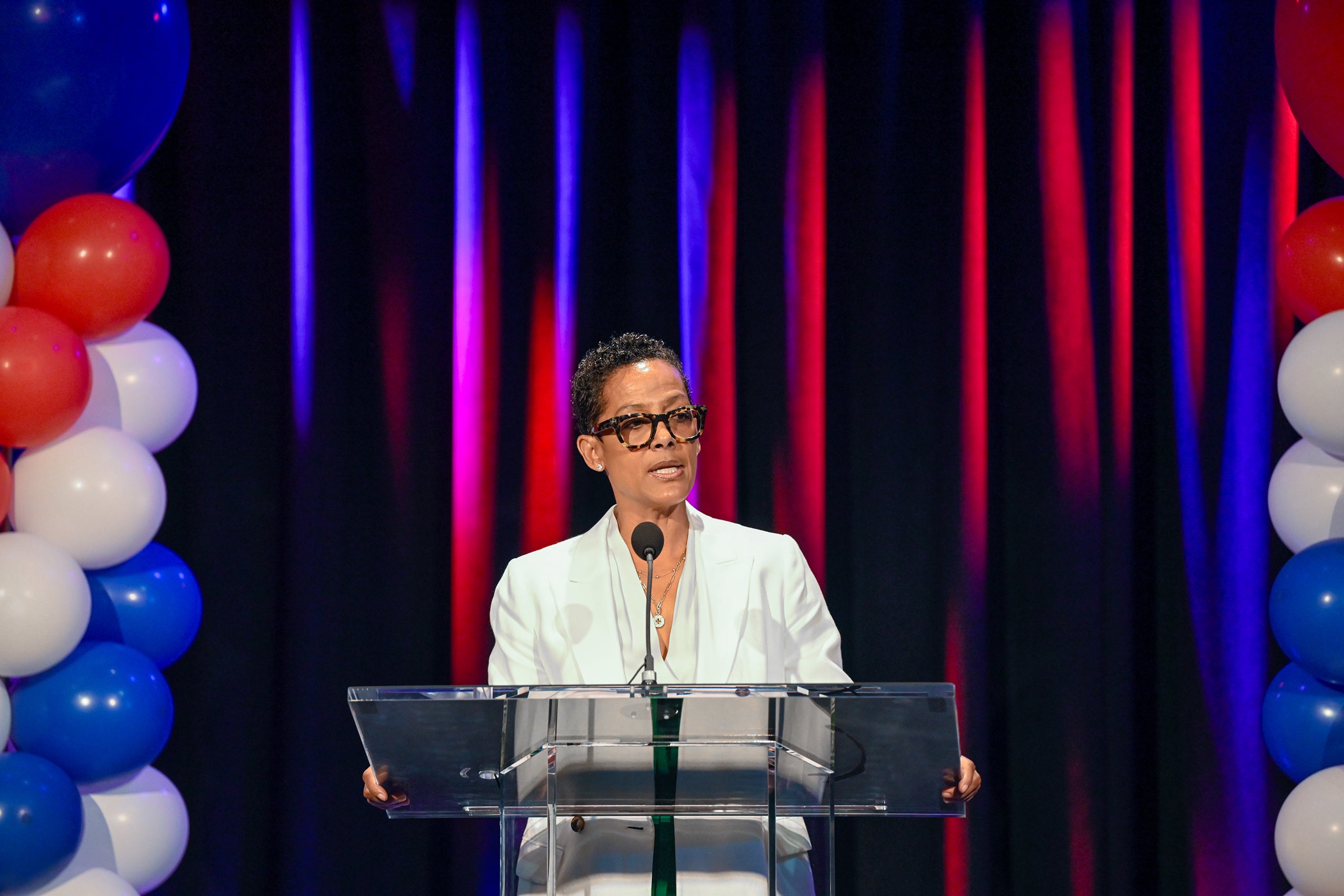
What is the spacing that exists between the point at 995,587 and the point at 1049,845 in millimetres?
727

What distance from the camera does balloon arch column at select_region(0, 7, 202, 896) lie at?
8.42ft

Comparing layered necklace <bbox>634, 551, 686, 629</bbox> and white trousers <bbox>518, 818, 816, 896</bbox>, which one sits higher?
layered necklace <bbox>634, 551, 686, 629</bbox>

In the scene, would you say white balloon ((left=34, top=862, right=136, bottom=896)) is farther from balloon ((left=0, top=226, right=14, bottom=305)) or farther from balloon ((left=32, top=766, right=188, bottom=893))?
balloon ((left=0, top=226, right=14, bottom=305))

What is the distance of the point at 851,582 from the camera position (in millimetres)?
3562

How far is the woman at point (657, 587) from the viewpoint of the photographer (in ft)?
7.88

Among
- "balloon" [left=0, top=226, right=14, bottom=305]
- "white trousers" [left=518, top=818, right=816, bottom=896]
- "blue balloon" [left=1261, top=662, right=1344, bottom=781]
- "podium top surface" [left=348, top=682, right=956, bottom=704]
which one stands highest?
"balloon" [left=0, top=226, right=14, bottom=305]

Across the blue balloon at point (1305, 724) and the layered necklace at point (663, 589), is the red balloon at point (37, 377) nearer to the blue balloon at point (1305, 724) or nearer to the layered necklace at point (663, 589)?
the layered necklace at point (663, 589)

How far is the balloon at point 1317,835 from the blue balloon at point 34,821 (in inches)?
102

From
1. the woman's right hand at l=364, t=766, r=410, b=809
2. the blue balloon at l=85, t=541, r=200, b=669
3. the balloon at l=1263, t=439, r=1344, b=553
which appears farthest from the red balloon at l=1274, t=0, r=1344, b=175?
the blue balloon at l=85, t=541, r=200, b=669

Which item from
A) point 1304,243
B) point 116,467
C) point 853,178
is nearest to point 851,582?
point 853,178

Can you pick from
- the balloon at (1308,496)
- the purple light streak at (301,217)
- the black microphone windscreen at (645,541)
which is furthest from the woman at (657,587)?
the purple light streak at (301,217)

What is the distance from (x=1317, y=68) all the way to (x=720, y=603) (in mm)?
1749

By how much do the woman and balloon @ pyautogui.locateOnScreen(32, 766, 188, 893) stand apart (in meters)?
1.03

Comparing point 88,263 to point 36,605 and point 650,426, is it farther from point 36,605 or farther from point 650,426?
point 650,426
